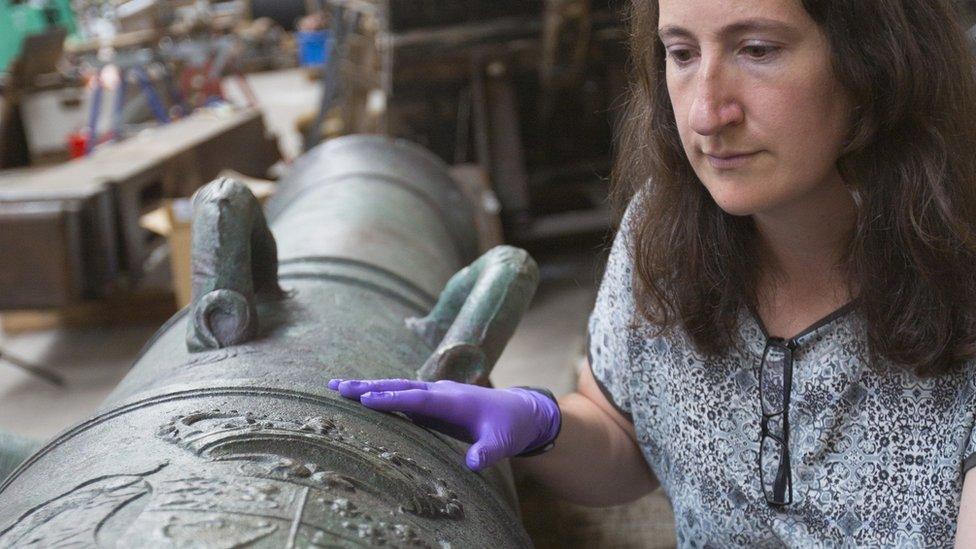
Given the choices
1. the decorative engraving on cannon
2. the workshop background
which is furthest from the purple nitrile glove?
the workshop background

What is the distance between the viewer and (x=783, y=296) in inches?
59.9

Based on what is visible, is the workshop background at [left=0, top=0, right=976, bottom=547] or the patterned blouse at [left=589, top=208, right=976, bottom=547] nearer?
the patterned blouse at [left=589, top=208, right=976, bottom=547]

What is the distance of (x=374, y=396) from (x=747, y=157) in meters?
0.54

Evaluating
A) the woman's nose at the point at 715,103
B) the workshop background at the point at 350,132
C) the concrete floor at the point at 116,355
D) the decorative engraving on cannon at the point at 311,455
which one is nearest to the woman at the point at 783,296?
the woman's nose at the point at 715,103

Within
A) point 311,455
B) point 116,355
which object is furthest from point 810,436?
point 116,355

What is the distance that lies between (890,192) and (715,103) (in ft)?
0.83

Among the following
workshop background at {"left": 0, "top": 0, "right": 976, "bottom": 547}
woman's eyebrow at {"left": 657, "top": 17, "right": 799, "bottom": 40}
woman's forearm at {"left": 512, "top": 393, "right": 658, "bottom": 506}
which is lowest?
workshop background at {"left": 0, "top": 0, "right": 976, "bottom": 547}

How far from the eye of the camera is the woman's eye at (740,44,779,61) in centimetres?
126

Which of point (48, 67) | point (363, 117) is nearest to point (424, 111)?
point (363, 117)

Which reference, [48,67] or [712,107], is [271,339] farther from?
[48,67]

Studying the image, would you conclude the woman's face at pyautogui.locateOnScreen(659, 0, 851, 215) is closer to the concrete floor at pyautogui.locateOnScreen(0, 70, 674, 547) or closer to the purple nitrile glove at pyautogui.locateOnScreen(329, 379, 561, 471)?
the purple nitrile glove at pyautogui.locateOnScreen(329, 379, 561, 471)

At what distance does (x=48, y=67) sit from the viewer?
24.4 feet

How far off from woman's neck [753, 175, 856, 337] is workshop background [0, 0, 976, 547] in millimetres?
1018

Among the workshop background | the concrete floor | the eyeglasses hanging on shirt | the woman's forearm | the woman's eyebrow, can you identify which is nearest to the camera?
the woman's eyebrow
